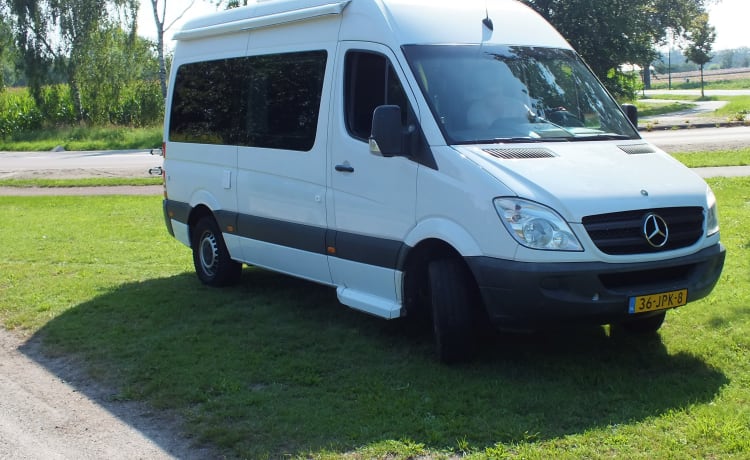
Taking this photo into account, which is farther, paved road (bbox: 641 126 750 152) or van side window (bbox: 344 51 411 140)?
paved road (bbox: 641 126 750 152)

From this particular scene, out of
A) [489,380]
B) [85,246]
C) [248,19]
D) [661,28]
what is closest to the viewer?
[489,380]

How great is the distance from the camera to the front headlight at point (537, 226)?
548 centimetres

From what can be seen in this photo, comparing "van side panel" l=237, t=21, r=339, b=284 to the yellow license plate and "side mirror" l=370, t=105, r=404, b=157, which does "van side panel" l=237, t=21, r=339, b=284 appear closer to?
"side mirror" l=370, t=105, r=404, b=157

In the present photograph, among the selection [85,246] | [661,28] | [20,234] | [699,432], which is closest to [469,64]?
[699,432]

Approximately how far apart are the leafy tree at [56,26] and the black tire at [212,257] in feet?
115

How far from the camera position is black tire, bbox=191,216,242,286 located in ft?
29.9

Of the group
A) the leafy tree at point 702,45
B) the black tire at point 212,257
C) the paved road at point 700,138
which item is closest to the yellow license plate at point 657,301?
the black tire at point 212,257

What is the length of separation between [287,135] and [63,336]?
2564 millimetres

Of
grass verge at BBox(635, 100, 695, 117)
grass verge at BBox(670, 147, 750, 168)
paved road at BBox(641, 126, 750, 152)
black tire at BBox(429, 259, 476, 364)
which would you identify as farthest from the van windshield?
grass verge at BBox(635, 100, 695, 117)

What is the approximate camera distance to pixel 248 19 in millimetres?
8375

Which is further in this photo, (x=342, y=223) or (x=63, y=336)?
(x=63, y=336)

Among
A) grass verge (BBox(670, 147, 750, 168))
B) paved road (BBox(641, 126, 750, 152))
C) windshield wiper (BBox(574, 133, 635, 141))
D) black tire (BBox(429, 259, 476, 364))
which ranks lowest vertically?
black tire (BBox(429, 259, 476, 364))

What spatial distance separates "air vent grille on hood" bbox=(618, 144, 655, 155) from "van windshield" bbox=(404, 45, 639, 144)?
212 millimetres

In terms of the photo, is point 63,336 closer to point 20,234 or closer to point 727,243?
point 20,234
